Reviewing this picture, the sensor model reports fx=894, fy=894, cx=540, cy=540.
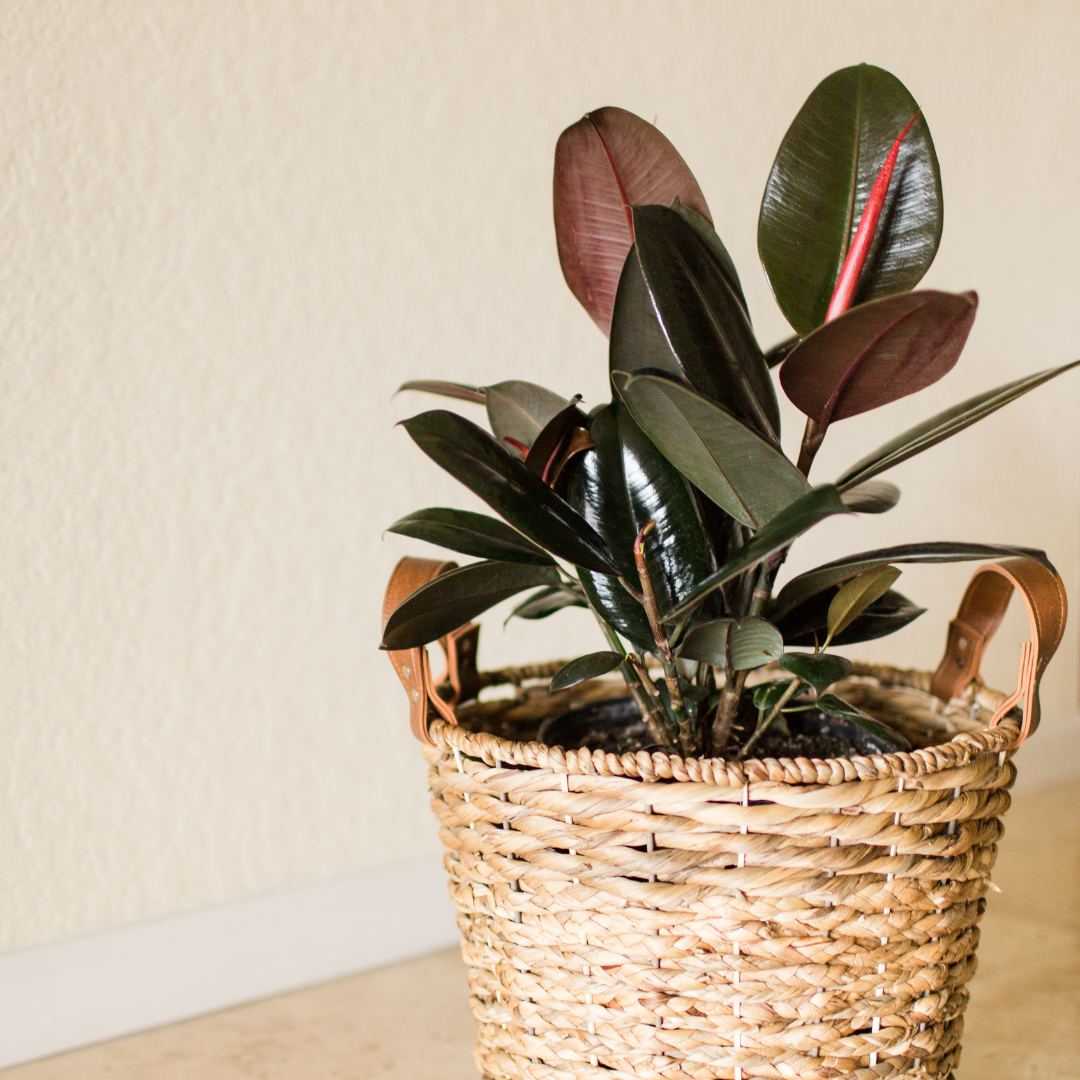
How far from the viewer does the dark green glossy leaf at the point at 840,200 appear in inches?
21.5

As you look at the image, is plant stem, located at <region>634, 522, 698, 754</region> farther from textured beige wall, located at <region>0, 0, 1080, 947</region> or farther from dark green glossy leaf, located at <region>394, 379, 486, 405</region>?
textured beige wall, located at <region>0, 0, 1080, 947</region>

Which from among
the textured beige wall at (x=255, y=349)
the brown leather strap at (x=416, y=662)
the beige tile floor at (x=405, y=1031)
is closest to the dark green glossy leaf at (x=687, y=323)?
the brown leather strap at (x=416, y=662)

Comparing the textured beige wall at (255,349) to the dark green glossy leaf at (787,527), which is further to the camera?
the textured beige wall at (255,349)

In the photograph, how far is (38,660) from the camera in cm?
90

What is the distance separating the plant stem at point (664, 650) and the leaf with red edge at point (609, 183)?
0.19 metres

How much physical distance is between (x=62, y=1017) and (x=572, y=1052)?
24.6 inches

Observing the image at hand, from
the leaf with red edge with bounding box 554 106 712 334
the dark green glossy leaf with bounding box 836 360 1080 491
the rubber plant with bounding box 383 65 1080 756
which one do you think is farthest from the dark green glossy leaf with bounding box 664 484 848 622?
the leaf with red edge with bounding box 554 106 712 334

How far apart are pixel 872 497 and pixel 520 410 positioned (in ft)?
0.85

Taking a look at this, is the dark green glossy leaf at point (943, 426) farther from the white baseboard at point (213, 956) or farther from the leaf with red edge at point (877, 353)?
the white baseboard at point (213, 956)

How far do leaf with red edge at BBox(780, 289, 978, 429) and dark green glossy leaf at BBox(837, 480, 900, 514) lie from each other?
0.09m

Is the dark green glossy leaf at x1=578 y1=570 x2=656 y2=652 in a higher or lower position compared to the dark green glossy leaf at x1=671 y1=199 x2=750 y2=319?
lower

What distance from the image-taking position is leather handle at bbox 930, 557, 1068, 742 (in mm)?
586

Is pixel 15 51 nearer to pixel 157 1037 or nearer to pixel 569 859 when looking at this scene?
pixel 569 859

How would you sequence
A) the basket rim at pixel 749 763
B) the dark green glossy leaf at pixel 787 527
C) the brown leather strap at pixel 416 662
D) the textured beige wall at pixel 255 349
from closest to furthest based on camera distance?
the dark green glossy leaf at pixel 787 527 → the basket rim at pixel 749 763 → the brown leather strap at pixel 416 662 → the textured beige wall at pixel 255 349
